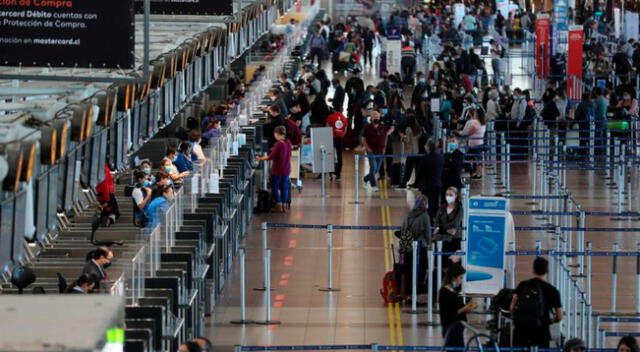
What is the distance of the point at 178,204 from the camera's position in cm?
1789

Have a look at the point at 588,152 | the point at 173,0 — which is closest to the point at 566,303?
the point at 173,0

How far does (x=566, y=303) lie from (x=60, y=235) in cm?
759

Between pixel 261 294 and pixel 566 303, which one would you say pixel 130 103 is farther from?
pixel 566 303

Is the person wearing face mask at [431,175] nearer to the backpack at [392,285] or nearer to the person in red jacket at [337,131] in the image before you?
the backpack at [392,285]

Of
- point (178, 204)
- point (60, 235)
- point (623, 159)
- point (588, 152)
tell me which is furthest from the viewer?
point (588, 152)

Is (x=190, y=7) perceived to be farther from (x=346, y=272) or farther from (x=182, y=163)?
(x=346, y=272)

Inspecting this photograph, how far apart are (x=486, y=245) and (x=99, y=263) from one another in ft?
14.6

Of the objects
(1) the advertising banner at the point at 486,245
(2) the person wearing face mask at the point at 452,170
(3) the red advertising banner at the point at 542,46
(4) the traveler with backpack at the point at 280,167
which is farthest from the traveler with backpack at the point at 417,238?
(3) the red advertising banner at the point at 542,46

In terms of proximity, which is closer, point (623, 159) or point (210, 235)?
point (210, 235)

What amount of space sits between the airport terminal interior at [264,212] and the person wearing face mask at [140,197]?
0.12ft

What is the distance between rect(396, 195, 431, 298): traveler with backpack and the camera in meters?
18.6

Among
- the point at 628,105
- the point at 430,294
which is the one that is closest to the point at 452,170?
the point at 430,294

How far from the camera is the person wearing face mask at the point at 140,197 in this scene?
21.4m

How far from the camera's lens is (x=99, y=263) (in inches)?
599
